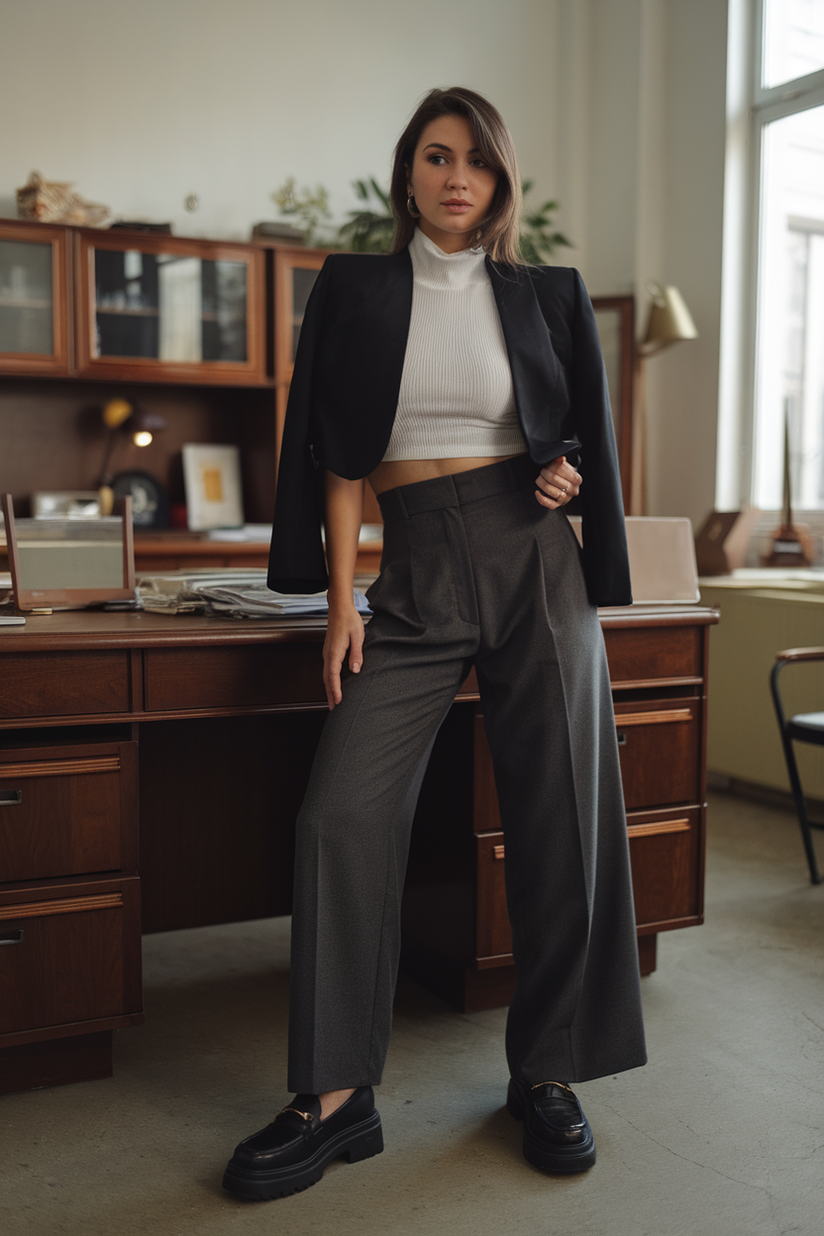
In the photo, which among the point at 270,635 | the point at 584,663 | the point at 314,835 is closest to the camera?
the point at 314,835

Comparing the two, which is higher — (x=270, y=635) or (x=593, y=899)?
(x=270, y=635)

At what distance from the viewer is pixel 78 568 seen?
2057 mm

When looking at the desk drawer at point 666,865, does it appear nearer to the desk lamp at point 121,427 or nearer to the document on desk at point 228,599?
the document on desk at point 228,599

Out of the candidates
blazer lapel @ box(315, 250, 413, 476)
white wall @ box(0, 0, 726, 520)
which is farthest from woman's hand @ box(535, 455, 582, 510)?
white wall @ box(0, 0, 726, 520)

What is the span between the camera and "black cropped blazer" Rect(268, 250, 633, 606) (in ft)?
5.60

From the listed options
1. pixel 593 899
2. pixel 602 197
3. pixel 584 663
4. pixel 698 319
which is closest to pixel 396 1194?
pixel 593 899

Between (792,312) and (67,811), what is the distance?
13.2 ft

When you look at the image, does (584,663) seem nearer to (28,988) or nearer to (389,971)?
(389,971)

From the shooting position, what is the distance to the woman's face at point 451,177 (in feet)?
5.58

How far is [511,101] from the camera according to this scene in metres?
5.28

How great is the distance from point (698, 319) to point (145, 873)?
143 inches

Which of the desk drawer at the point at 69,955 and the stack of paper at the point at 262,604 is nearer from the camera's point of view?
the desk drawer at the point at 69,955

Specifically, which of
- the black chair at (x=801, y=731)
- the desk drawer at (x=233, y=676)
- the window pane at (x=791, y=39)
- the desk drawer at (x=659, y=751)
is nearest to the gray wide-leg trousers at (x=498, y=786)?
the desk drawer at (x=233, y=676)

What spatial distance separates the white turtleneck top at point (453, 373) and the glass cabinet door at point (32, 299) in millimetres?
2757
